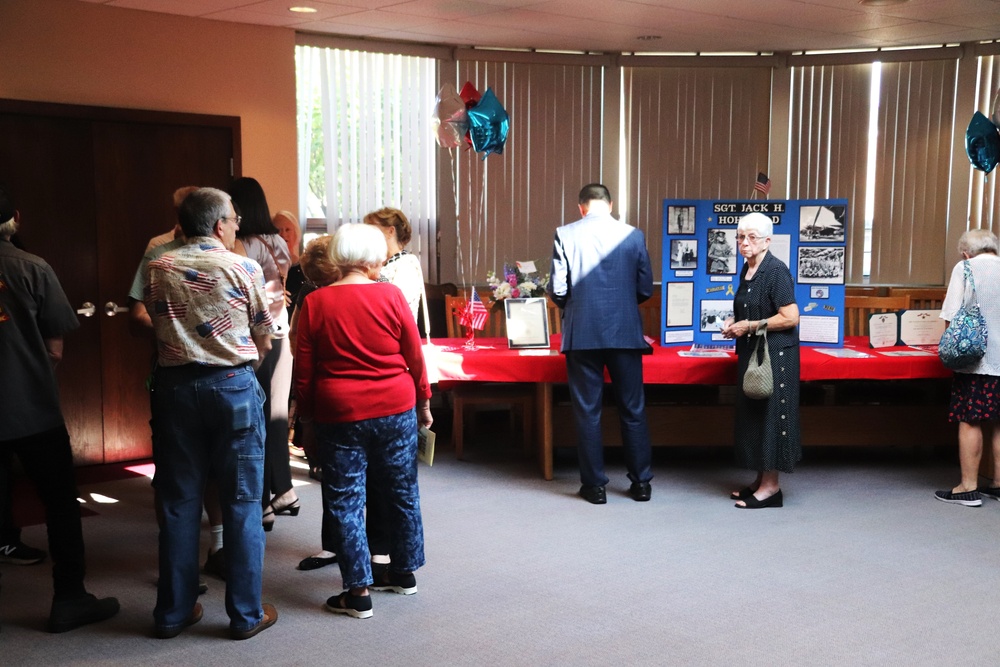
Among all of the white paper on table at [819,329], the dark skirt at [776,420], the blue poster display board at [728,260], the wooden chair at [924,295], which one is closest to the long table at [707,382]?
the white paper on table at [819,329]

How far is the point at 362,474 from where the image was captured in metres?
3.28

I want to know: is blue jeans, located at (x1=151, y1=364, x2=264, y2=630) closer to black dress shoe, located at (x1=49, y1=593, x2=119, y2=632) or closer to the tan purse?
black dress shoe, located at (x1=49, y1=593, x2=119, y2=632)

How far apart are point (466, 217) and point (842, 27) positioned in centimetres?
302

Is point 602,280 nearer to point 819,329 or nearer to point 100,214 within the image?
point 819,329

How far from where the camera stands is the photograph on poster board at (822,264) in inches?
213

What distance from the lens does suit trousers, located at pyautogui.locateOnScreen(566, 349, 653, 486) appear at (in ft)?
15.4

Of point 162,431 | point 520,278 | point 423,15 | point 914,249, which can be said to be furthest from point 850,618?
point 914,249

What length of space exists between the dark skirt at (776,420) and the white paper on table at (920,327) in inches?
57.0

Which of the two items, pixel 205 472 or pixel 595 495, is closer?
pixel 205 472

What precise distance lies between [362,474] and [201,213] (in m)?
1.03

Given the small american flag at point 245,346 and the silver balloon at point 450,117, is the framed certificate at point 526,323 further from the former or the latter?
the small american flag at point 245,346

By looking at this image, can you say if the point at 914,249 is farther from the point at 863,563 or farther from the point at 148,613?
the point at 148,613

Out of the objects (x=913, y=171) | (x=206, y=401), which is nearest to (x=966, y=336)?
(x=913, y=171)

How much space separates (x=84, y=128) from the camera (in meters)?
5.47
